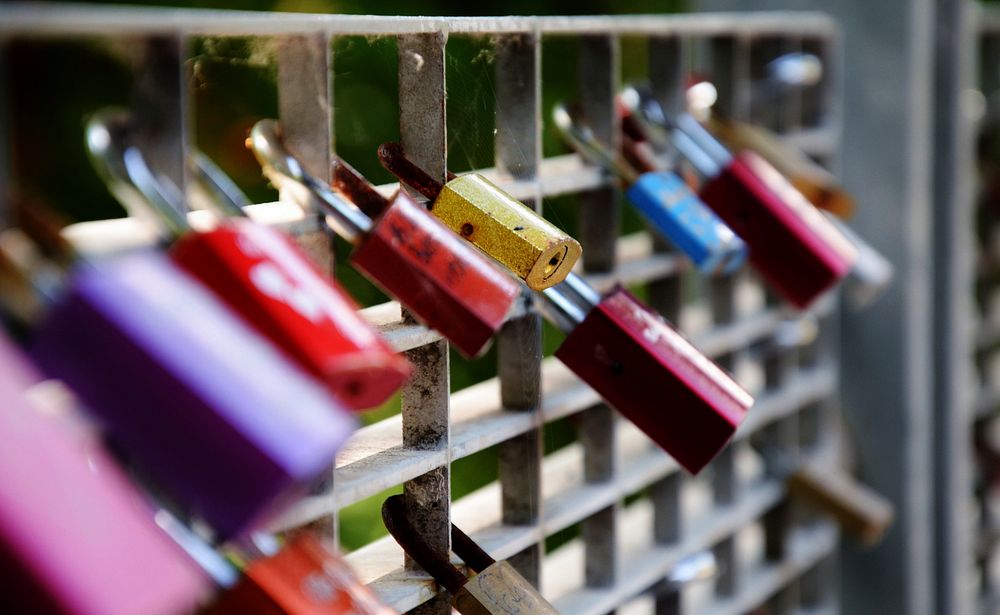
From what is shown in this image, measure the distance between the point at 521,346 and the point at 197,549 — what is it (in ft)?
1.23

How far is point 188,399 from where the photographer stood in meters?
0.48

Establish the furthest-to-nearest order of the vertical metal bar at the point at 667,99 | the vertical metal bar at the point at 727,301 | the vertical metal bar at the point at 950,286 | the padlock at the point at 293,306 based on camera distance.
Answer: the vertical metal bar at the point at 950,286, the vertical metal bar at the point at 727,301, the vertical metal bar at the point at 667,99, the padlock at the point at 293,306

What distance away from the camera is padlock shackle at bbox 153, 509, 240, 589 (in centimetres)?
60

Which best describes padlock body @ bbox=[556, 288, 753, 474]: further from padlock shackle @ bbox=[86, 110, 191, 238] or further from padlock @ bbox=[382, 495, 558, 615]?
padlock shackle @ bbox=[86, 110, 191, 238]

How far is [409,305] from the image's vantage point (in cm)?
71

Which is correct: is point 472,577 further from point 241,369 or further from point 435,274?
point 241,369

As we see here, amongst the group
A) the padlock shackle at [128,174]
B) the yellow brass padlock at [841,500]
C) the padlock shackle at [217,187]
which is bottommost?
the yellow brass padlock at [841,500]

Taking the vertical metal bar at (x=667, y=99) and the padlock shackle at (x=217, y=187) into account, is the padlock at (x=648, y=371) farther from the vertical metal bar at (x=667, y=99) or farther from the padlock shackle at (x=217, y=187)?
the vertical metal bar at (x=667, y=99)

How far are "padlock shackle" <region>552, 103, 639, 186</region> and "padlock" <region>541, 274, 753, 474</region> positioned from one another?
0.27 meters

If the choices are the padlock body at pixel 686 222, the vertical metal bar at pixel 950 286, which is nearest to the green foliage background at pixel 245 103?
the padlock body at pixel 686 222

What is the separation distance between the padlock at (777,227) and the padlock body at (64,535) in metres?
0.76

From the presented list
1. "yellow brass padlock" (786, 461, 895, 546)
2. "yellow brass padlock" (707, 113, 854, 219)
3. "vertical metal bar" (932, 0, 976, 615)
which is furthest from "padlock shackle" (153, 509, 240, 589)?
"vertical metal bar" (932, 0, 976, 615)

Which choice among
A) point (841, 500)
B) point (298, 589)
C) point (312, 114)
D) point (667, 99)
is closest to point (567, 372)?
point (667, 99)

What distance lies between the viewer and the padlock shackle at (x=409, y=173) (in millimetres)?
764
